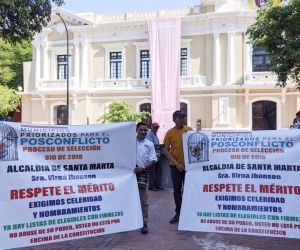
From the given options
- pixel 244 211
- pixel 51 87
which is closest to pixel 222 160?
pixel 244 211

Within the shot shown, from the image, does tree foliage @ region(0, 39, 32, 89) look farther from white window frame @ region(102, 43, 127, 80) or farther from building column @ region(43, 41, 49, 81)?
white window frame @ region(102, 43, 127, 80)

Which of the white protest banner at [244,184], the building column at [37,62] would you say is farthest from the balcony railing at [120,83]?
the white protest banner at [244,184]

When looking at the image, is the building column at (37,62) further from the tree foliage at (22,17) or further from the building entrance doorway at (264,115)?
the tree foliage at (22,17)

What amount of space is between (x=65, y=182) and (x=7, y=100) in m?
33.7

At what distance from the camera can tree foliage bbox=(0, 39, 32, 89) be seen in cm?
4362

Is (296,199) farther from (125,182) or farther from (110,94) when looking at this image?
(110,94)

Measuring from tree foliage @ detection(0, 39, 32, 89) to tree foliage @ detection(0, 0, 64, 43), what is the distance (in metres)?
32.7

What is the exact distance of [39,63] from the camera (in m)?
38.4

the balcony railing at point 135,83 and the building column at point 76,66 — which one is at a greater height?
the building column at point 76,66

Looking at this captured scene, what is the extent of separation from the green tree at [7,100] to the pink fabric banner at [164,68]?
12167 mm

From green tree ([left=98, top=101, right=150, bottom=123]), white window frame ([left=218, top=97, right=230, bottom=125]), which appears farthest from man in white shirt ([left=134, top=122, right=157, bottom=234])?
white window frame ([left=218, top=97, right=230, bottom=125])

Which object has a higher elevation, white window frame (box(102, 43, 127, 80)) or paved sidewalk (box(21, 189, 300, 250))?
white window frame (box(102, 43, 127, 80))

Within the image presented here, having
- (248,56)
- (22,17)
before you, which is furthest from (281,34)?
(248,56)

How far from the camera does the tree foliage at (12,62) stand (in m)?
43.6
